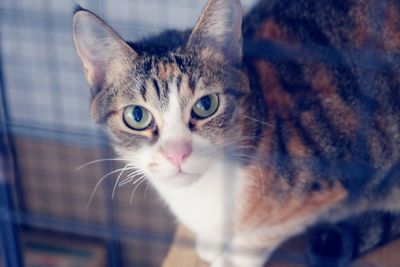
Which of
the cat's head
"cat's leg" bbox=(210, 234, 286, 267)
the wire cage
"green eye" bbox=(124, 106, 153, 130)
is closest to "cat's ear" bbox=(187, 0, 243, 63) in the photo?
the cat's head

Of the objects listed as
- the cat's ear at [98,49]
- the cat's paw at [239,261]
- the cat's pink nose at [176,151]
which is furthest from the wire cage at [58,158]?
the cat's pink nose at [176,151]

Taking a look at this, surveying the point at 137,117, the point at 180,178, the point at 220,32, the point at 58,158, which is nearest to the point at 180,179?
the point at 180,178

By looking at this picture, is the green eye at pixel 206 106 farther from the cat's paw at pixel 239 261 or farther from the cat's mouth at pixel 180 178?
the cat's paw at pixel 239 261

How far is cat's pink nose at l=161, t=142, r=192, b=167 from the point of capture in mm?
811

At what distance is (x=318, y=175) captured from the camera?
0.97 meters

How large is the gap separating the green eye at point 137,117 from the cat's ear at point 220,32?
0.37 feet

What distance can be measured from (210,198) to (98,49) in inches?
11.7

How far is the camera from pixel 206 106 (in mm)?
864

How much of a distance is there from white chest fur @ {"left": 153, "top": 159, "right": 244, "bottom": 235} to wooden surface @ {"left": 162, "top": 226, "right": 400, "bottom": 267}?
110mm

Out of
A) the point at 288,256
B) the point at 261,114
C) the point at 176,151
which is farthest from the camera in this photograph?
the point at 288,256

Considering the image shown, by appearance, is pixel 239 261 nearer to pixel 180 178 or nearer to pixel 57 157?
pixel 180 178

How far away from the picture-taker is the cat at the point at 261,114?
848 millimetres

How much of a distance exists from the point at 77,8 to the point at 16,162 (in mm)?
961

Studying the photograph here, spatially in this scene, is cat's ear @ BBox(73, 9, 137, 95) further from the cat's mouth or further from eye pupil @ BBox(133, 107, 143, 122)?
the cat's mouth
